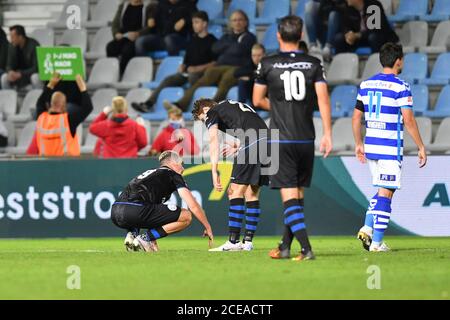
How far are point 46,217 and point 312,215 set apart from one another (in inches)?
156

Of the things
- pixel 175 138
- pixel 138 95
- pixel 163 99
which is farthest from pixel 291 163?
pixel 138 95

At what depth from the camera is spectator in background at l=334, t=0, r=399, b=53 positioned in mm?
20719

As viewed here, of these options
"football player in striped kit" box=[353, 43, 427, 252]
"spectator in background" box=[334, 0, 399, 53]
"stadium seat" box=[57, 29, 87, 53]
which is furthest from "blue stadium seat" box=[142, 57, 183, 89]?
"football player in striped kit" box=[353, 43, 427, 252]

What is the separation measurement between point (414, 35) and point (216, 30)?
12.4ft

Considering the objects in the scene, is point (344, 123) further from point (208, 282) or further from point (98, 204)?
point (208, 282)

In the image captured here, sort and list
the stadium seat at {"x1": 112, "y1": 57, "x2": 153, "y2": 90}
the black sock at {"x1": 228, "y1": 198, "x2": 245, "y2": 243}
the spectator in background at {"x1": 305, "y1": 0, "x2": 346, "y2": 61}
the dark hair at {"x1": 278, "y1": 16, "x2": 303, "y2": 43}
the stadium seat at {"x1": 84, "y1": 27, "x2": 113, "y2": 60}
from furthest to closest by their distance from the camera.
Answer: the stadium seat at {"x1": 84, "y1": 27, "x2": 113, "y2": 60}, the stadium seat at {"x1": 112, "y1": 57, "x2": 153, "y2": 90}, the spectator in background at {"x1": 305, "y1": 0, "x2": 346, "y2": 61}, the black sock at {"x1": 228, "y1": 198, "x2": 245, "y2": 243}, the dark hair at {"x1": 278, "y1": 16, "x2": 303, "y2": 43}

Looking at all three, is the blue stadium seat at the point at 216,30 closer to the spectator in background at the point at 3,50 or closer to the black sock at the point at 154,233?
the spectator in background at the point at 3,50

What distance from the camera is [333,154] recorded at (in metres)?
18.5

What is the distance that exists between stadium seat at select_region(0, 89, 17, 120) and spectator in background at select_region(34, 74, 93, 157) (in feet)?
9.24

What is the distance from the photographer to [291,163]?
37.6ft

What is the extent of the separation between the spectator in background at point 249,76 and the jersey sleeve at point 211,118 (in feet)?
22.0

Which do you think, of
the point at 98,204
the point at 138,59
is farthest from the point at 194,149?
the point at 138,59

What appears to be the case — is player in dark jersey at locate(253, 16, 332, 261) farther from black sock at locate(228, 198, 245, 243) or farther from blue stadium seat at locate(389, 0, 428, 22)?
blue stadium seat at locate(389, 0, 428, 22)

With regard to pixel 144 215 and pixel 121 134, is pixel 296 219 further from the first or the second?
pixel 121 134
